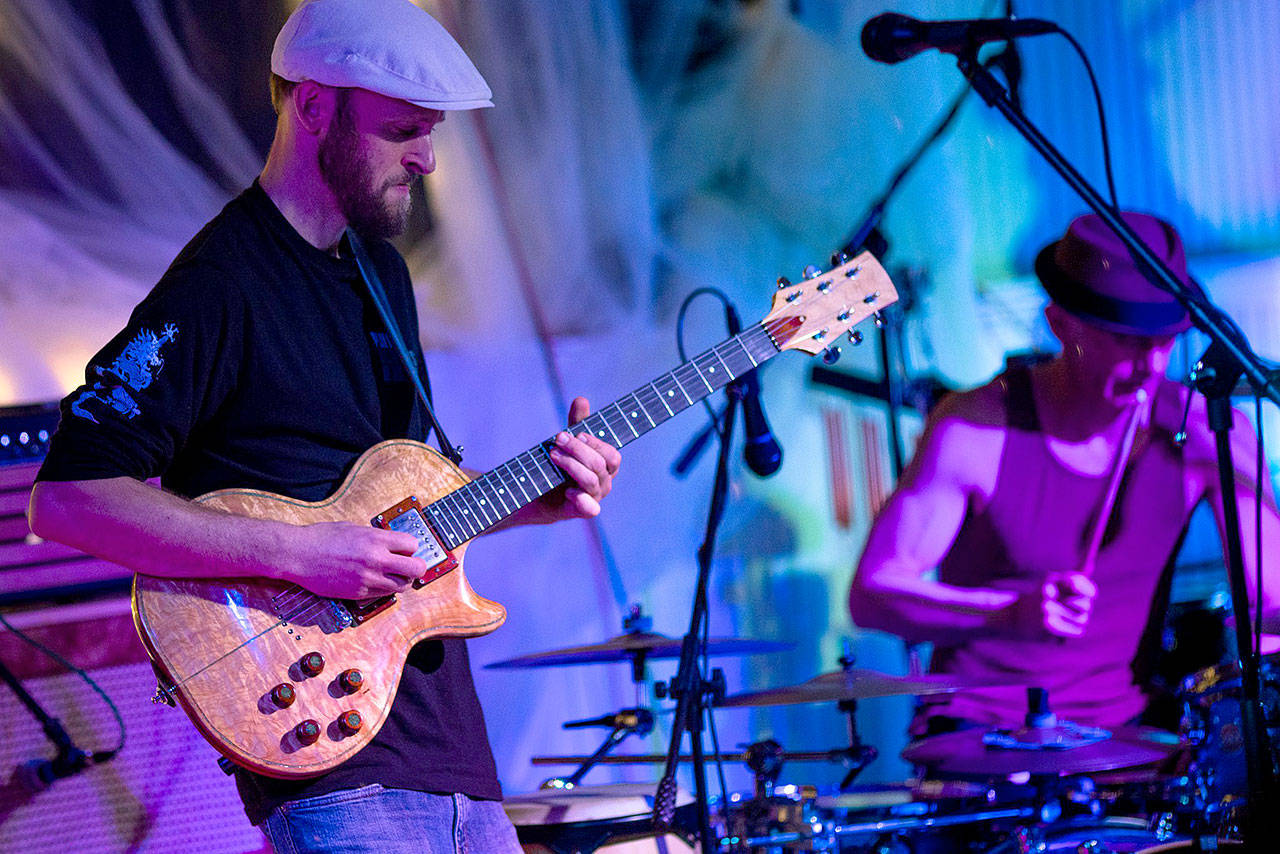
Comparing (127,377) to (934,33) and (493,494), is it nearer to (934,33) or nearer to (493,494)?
(493,494)

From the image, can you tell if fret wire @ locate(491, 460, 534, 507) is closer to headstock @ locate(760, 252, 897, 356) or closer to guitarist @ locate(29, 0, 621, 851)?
guitarist @ locate(29, 0, 621, 851)

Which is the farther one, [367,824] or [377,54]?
[377,54]

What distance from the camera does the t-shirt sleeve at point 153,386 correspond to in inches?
79.9

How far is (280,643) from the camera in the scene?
2.11 meters

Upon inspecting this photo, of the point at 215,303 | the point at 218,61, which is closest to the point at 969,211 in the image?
the point at 218,61

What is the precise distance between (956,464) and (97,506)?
8.43ft

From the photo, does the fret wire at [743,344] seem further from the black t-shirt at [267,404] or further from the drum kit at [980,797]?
the drum kit at [980,797]

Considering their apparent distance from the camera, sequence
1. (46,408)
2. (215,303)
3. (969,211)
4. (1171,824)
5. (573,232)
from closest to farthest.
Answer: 1. (215,303)
2. (1171,824)
3. (46,408)
4. (573,232)
5. (969,211)

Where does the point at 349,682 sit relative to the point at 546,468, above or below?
below

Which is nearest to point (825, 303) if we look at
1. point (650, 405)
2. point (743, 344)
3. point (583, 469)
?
point (743, 344)

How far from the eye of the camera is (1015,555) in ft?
12.6

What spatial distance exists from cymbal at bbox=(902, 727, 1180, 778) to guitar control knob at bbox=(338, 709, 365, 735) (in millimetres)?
1571

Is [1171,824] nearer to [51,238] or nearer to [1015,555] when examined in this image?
[1015,555]

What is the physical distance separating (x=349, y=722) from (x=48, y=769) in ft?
6.13
